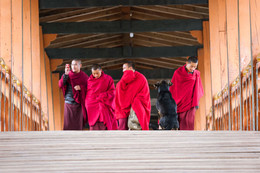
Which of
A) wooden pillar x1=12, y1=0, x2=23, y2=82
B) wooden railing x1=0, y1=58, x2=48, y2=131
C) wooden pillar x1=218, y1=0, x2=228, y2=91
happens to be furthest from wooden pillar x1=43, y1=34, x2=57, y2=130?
wooden pillar x1=218, y1=0, x2=228, y2=91

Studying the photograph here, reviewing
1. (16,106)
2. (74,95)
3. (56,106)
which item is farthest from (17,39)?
(56,106)

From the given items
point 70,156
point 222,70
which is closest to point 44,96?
point 222,70

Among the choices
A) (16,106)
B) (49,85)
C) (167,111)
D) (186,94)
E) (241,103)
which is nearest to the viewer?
(241,103)

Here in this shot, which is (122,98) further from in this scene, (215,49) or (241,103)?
(215,49)

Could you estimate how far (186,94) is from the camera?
26.1ft

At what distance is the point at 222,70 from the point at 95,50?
5.93 metres

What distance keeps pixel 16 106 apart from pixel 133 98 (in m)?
1.71

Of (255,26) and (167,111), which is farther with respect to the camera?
(167,111)

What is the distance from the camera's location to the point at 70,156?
13.0 ft

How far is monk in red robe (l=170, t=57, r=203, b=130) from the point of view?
7.86m

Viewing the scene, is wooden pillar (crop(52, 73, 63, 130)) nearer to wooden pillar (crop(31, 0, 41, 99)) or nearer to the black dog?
wooden pillar (crop(31, 0, 41, 99))

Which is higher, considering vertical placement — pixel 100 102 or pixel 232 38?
pixel 232 38

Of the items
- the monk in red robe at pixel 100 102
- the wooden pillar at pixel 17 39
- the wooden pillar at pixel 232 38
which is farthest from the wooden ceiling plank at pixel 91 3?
the monk in red robe at pixel 100 102

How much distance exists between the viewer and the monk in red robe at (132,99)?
768 cm
